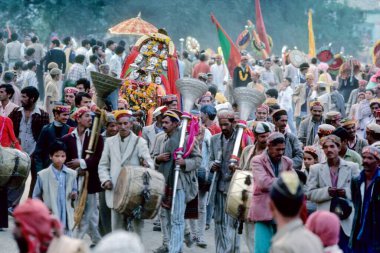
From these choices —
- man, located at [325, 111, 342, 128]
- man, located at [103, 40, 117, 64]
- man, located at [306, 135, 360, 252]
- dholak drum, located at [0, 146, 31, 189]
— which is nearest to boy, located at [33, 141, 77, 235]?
dholak drum, located at [0, 146, 31, 189]

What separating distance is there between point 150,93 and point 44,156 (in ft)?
15.4

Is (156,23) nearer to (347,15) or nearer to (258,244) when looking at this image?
(347,15)

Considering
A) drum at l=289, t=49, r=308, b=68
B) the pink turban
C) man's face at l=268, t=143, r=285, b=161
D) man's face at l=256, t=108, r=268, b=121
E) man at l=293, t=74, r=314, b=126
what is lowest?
the pink turban

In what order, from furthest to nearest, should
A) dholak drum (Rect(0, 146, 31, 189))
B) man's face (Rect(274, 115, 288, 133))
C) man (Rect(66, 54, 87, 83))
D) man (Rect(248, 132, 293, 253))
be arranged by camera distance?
man (Rect(66, 54, 87, 83)) → man's face (Rect(274, 115, 288, 133)) → dholak drum (Rect(0, 146, 31, 189)) → man (Rect(248, 132, 293, 253))

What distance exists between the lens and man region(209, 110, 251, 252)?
12930 mm

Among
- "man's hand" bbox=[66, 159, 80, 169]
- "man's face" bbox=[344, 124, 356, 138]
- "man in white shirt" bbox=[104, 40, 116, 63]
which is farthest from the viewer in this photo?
"man in white shirt" bbox=[104, 40, 116, 63]

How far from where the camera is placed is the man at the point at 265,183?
10.6 metres

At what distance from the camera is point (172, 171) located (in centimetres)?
1303

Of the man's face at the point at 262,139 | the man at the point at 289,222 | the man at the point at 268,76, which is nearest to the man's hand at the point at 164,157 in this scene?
the man's face at the point at 262,139

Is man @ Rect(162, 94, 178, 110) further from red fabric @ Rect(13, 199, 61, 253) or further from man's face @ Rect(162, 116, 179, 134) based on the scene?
red fabric @ Rect(13, 199, 61, 253)

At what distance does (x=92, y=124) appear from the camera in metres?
13.0

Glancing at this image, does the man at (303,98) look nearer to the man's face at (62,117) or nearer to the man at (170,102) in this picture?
the man at (170,102)

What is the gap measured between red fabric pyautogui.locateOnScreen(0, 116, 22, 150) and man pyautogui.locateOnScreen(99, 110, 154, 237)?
1.69 meters

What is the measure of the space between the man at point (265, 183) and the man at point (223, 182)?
2.12 meters
